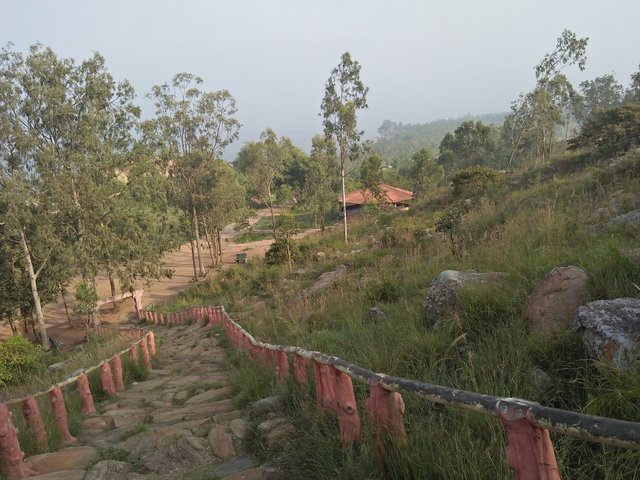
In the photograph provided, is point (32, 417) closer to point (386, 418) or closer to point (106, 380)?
point (106, 380)

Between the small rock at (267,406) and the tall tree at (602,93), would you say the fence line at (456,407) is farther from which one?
the tall tree at (602,93)

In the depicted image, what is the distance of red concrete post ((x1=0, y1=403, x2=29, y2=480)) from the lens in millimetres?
3406

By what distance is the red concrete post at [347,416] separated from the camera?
100 inches

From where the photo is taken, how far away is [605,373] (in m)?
2.32

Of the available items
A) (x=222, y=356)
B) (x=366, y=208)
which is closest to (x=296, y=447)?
(x=222, y=356)

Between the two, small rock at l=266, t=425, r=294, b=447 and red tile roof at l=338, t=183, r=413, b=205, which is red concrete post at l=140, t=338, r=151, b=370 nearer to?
small rock at l=266, t=425, r=294, b=447

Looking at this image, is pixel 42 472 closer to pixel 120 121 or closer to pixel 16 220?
pixel 16 220

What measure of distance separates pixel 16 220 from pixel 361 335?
17415mm

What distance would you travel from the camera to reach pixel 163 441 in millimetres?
3705

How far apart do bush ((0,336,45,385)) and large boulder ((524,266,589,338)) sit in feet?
42.6

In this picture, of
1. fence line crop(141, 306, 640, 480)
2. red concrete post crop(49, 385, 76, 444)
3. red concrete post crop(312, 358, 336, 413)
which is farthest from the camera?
red concrete post crop(49, 385, 76, 444)

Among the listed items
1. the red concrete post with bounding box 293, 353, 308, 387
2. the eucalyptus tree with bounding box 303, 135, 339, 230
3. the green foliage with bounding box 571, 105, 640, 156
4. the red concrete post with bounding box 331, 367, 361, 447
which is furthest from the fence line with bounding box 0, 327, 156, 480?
the eucalyptus tree with bounding box 303, 135, 339, 230

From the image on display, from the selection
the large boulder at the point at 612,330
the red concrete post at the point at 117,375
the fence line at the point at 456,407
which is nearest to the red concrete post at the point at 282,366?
the fence line at the point at 456,407

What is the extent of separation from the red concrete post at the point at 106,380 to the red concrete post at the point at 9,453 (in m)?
2.67
